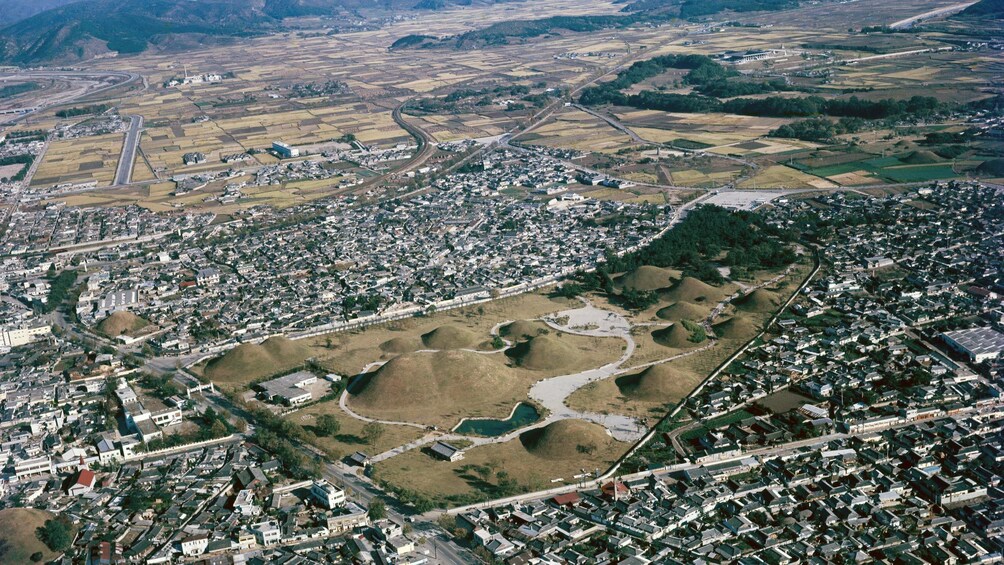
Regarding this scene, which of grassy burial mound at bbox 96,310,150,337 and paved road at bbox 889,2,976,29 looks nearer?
grassy burial mound at bbox 96,310,150,337

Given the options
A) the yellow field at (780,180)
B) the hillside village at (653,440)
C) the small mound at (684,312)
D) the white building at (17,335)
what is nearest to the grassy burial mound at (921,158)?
the yellow field at (780,180)

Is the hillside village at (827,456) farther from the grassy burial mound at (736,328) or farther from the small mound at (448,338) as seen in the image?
the small mound at (448,338)

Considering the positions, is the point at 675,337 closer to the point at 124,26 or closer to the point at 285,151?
the point at 285,151

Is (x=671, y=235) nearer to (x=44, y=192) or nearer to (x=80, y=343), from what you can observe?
(x=80, y=343)

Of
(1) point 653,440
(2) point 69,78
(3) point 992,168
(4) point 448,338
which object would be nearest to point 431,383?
(4) point 448,338

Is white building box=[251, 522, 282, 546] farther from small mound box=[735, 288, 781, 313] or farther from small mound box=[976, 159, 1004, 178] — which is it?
small mound box=[976, 159, 1004, 178]

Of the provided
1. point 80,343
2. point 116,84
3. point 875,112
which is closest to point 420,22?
point 116,84

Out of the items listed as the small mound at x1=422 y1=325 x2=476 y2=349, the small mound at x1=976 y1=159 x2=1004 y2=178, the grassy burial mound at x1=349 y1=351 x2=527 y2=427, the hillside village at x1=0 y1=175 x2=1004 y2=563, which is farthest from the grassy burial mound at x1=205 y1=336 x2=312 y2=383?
the small mound at x1=976 y1=159 x2=1004 y2=178
